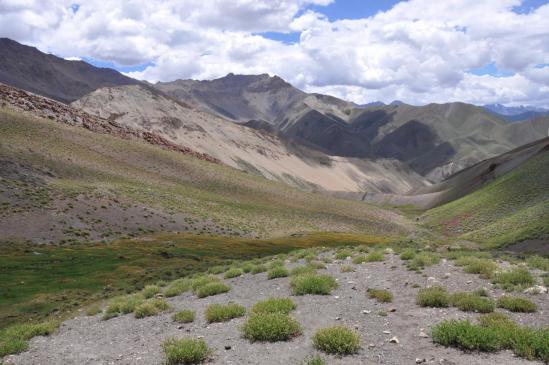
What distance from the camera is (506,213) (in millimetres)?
96438

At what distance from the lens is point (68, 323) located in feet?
69.8

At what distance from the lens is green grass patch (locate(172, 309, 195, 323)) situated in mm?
17109

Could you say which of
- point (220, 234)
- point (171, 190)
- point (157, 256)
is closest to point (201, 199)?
point (171, 190)

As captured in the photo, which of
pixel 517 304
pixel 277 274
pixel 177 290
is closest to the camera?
pixel 517 304

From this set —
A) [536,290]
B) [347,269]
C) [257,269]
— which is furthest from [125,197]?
[536,290]

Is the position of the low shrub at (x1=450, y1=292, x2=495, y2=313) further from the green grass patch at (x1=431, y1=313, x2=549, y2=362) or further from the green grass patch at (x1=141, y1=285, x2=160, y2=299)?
the green grass patch at (x1=141, y1=285, x2=160, y2=299)

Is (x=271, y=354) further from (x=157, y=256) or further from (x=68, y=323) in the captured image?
(x=157, y=256)

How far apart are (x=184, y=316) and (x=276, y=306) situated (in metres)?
3.44

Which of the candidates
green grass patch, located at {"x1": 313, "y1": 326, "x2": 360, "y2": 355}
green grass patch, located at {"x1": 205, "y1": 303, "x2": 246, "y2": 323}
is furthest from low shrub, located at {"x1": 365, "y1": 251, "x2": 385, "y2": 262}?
green grass patch, located at {"x1": 313, "y1": 326, "x2": 360, "y2": 355}

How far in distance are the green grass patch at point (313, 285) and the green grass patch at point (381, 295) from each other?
5.52 ft

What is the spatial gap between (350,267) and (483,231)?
233 feet

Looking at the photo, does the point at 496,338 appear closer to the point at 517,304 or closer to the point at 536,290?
the point at 517,304

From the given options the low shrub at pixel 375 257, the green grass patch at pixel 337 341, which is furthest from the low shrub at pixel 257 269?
the green grass patch at pixel 337 341

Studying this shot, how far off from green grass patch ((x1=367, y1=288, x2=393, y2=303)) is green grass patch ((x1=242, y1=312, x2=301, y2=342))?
162 inches
